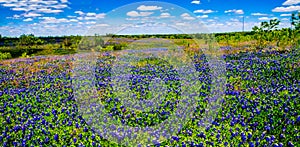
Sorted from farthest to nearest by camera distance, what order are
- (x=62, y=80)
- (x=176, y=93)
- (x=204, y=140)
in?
(x=62, y=80)
(x=176, y=93)
(x=204, y=140)

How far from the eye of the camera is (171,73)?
1063 cm

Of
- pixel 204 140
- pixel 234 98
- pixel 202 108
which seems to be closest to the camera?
pixel 204 140

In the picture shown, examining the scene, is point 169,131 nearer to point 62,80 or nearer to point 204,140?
point 204,140

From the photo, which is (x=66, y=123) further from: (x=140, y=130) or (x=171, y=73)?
(x=171, y=73)

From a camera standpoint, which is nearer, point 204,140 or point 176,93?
point 204,140

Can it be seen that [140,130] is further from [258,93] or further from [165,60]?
[165,60]

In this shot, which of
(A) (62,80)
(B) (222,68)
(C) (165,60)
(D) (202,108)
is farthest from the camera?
(C) (165,60)

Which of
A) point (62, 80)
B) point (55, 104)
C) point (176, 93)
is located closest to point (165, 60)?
point (62, 80)

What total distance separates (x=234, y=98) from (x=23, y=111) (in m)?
4.42

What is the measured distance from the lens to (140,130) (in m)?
5.65

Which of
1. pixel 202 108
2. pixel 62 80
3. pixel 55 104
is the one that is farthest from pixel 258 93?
pixel 62 80

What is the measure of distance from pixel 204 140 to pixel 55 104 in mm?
3718

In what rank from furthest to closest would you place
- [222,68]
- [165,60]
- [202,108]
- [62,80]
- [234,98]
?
[165,60] < [222,68] < [62,80] < [234,98] < [202,108]

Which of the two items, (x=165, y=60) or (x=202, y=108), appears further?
(x=165, y=60)
